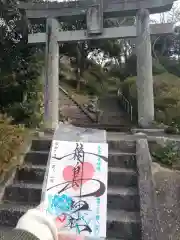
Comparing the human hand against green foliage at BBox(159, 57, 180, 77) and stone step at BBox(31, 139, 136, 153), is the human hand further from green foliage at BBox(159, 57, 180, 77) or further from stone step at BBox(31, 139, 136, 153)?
green foliage at BBox(159, 57, 180, 77)

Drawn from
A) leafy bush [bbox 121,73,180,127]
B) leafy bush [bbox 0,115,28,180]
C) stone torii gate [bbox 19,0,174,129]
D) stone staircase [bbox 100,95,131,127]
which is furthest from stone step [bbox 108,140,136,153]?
stone staircase [bbox 100,95,131,127]

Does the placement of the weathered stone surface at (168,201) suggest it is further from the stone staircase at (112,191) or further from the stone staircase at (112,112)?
the stone staircase at (112,112)

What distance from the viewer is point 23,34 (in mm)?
Result: 11078

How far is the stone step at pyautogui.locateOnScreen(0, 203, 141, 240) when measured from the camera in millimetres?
2545

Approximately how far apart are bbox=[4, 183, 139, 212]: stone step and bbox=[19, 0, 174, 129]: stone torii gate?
4002 millimetres

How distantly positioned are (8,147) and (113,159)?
1.39 meters

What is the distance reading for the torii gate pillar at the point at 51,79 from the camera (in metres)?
7.24

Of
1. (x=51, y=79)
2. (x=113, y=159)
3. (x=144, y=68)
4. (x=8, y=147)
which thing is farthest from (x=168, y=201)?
(x=51, y=79)

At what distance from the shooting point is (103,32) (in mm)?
7281

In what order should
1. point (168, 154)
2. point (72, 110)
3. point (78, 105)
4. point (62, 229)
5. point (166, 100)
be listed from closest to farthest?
point (62, 229)
point (168, 154)
point (166, 100)
point (72, 110)
point (78, 105)

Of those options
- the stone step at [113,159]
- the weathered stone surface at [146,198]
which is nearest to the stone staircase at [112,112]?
the stone step at [113,159]

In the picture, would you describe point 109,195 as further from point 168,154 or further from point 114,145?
point 168,154

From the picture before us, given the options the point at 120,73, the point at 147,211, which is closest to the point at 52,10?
the point at 147,211

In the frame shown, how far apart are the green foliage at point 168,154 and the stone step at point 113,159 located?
1.69 ft
